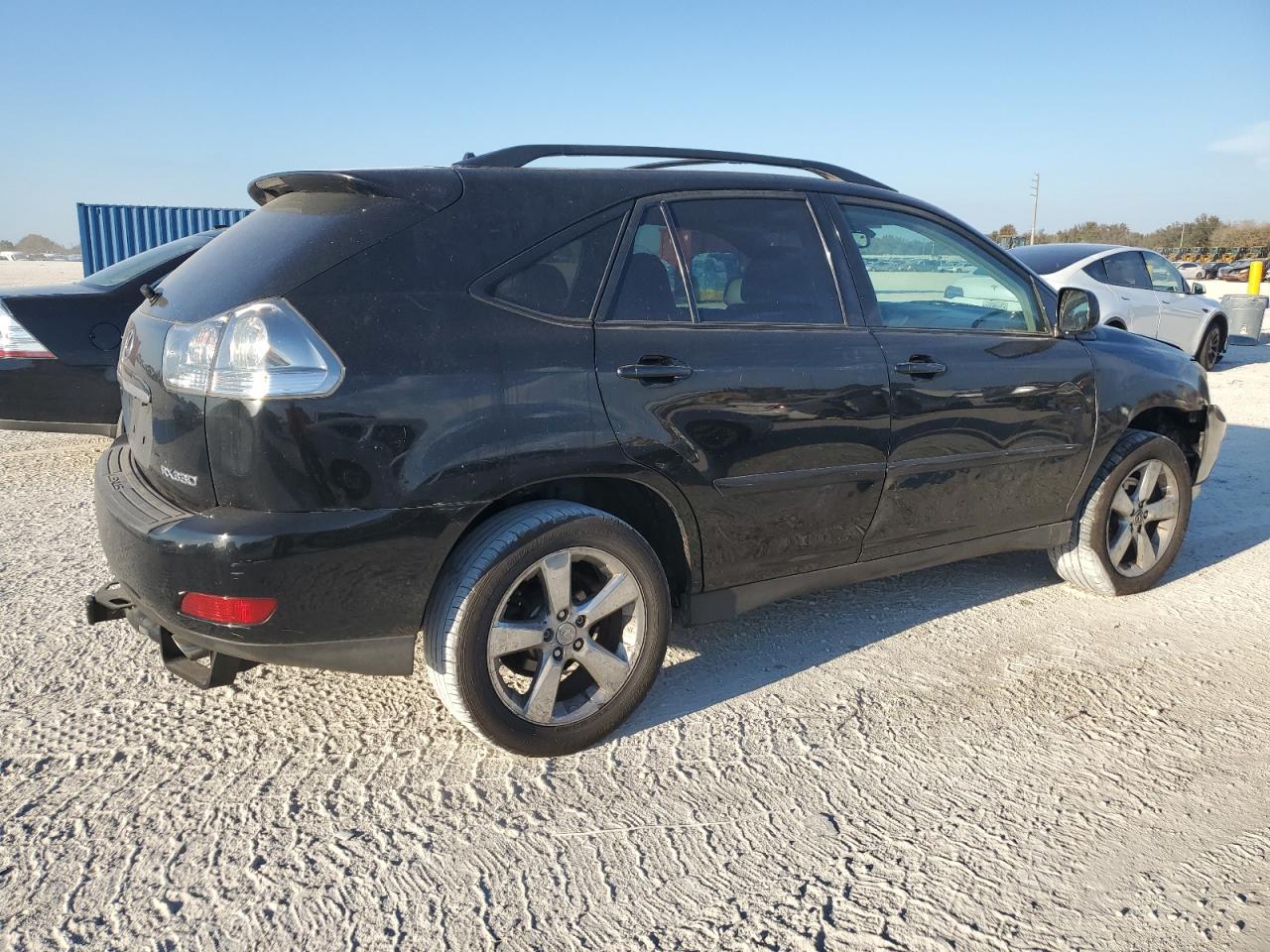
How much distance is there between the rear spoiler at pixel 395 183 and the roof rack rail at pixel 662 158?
256 mm

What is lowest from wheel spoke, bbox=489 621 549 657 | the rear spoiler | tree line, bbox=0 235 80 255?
tree line, bbox=0 235 80 255

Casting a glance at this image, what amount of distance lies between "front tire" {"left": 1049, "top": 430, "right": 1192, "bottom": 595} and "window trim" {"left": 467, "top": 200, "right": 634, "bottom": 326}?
8.37ft

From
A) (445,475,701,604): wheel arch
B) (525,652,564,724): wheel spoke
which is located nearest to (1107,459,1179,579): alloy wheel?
(445,475,701,604): wheel arch

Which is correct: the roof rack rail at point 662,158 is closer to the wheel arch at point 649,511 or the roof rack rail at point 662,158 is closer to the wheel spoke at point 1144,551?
the wheel arch at point 649,511

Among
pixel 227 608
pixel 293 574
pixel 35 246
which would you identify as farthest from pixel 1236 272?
pixel 35 246

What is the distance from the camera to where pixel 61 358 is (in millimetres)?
5738

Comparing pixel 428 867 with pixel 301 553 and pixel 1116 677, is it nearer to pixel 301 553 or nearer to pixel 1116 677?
pixel 301 553

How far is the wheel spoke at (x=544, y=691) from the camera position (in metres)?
2.92

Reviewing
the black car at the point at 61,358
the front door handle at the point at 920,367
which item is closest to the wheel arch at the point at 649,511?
the front door handle at the point at 920,367

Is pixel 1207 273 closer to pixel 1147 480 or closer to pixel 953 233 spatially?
pixel 1147 480

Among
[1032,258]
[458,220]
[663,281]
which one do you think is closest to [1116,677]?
[663,281]

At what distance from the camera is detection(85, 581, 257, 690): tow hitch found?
2.77 metres

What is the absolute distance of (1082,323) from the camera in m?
4.15

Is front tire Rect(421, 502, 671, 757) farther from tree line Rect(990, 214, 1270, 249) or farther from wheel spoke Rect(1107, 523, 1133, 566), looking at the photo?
tree line Rect(990, 214, 1270, 249)
